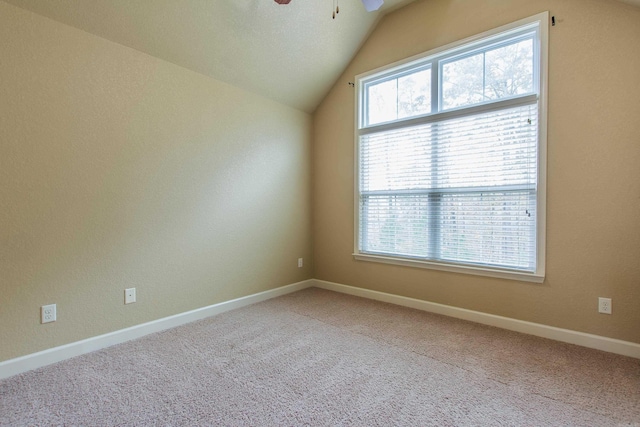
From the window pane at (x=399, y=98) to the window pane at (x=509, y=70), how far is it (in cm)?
56

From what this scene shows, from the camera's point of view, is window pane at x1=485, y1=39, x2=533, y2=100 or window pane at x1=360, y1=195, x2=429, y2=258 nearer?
window pane at x1=485, y1=39, x2=533, y2=100

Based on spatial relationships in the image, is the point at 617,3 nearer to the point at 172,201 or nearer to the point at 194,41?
the point at 194,41

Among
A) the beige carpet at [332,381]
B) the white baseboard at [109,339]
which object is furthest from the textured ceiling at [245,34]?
the beige carpet at [332,381]

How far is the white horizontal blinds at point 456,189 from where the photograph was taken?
102 inches

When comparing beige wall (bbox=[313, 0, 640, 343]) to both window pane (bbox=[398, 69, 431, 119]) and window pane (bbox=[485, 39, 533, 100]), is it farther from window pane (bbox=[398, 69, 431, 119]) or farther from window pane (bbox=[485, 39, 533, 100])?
window pane (bbox=[398, 69, 431, 119])

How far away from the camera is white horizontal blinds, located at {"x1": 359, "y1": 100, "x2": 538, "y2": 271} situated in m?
2.59

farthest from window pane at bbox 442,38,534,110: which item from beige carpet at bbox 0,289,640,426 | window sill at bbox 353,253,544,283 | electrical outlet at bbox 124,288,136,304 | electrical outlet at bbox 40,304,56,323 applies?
electrical outlet at bbox 40,304,56,323

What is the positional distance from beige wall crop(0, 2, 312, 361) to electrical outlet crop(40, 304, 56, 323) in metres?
0.03

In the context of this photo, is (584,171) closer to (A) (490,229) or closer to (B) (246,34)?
(A) (490,229)

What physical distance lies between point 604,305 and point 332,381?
6.84ft

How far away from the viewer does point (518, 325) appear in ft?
8.46

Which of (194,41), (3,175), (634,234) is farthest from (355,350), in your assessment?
(194,41)

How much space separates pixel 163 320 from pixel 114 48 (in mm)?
2222

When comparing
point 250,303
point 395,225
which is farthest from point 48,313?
point 395,225
